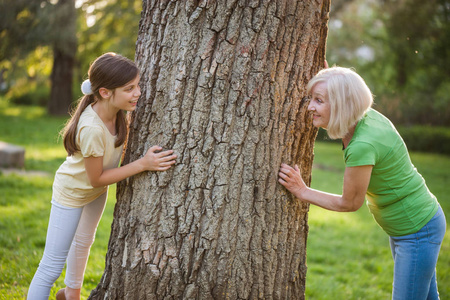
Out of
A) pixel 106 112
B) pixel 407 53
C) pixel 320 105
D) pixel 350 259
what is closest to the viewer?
pixel 320 105

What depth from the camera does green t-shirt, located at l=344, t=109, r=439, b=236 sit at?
231cm

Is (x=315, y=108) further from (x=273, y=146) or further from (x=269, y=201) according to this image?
(x=269, y=201)

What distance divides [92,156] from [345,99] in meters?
1.52

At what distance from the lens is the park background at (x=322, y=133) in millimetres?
4426

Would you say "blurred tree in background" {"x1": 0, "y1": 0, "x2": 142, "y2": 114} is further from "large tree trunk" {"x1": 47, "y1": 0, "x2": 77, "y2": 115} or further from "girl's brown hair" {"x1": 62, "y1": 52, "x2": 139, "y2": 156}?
"girl's brown hair" {"x1": 62, "y1": 52, "x2": 139, "y2": 156}

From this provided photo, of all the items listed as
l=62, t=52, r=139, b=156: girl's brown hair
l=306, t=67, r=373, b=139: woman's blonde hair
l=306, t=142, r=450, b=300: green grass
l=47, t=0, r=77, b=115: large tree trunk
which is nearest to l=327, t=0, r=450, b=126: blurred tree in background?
l=47, t=0, r=77, b=115: large tree trunk

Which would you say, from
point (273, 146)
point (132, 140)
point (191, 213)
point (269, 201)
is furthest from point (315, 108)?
point (132, 140)

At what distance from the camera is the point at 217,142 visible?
2.51 metres

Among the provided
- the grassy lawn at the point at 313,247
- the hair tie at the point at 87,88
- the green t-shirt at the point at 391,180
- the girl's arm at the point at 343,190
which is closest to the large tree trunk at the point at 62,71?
the grassy lawn at the point at 313,247

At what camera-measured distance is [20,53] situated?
14.7 metres

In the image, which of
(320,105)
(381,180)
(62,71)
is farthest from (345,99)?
(62,71)

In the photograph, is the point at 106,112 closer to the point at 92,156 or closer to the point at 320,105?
the point at 92,156

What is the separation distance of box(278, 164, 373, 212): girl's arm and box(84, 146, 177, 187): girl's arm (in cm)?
72

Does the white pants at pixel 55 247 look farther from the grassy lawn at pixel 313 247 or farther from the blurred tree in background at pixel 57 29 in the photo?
the blurred tree in background at pixel 57 29
